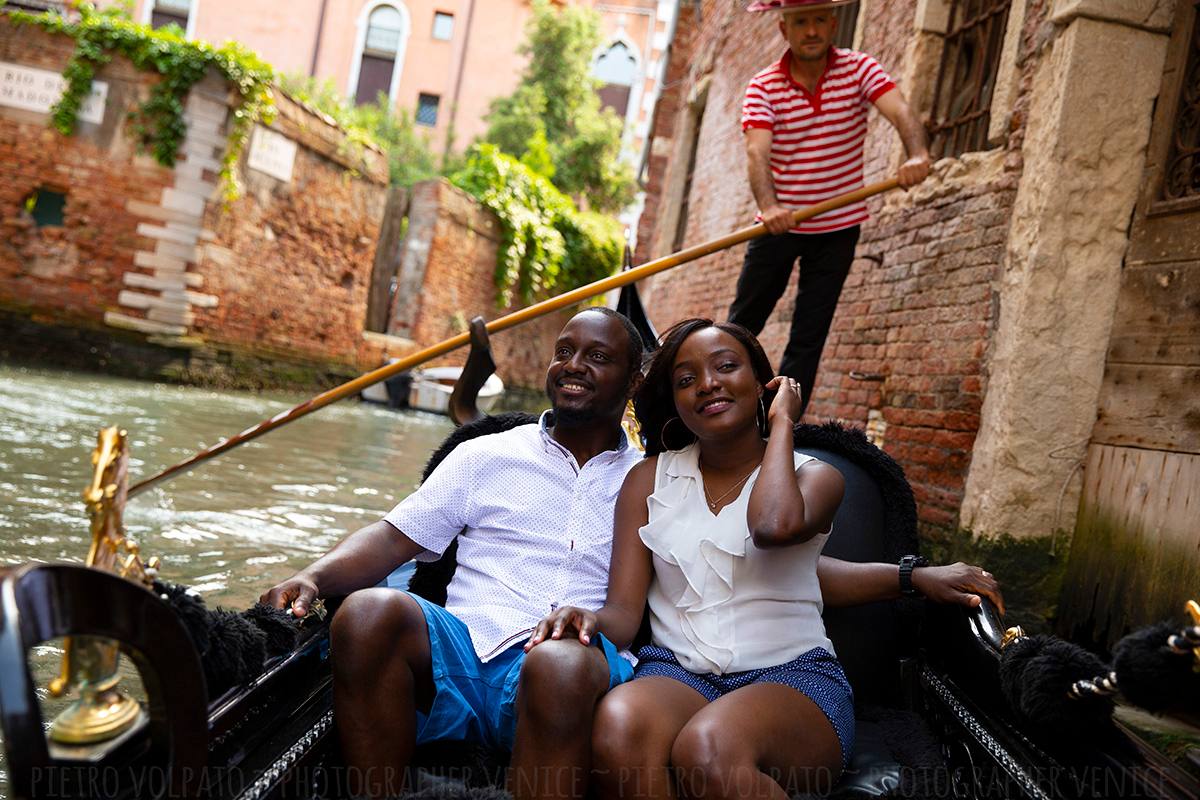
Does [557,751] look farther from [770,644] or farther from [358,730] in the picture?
[770,644]

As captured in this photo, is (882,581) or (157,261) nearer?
(882,581)

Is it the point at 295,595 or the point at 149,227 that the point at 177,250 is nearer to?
the point at 149,227

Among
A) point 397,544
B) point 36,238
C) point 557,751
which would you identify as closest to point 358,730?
point 557,751

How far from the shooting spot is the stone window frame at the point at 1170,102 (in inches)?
122

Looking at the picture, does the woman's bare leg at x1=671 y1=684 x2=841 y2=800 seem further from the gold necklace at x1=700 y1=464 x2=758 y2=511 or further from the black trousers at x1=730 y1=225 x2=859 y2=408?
the black trousers at x1=730 y1=225 x2=859 y2=408

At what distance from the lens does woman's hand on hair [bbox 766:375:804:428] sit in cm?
172

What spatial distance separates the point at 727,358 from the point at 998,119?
98.4 inches

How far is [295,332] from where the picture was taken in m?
11.0

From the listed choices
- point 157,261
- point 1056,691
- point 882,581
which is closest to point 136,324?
point 157,261

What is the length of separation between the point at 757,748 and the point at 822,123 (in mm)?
2584

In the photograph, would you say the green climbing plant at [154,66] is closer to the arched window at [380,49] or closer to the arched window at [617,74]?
the arched window at [380,49]

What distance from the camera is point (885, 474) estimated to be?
204 centimetres

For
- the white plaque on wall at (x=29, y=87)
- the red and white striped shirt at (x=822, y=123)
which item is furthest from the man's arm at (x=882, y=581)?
the white plaque on wall at (x=29, y=87)

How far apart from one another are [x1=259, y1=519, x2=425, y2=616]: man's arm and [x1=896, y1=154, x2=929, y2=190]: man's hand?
204cm
